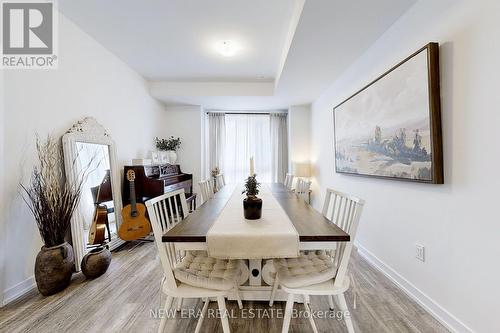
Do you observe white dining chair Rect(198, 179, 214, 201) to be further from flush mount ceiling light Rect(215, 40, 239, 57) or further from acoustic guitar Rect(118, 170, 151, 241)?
flush mount ceiling light Rect(215, 40, 239, 57)

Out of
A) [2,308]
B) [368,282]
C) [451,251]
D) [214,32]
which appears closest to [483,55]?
[451,251]

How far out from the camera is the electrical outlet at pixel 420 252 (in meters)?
1.79

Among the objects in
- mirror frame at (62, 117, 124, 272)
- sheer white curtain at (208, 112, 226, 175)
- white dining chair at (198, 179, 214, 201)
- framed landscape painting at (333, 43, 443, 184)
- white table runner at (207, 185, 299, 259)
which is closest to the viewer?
white table runner at (207, 185, 299, 259)

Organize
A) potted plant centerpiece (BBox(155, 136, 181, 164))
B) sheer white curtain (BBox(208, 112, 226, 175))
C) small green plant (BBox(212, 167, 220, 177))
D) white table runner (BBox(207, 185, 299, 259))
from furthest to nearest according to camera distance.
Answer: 1. sheer white curtain (BBox(208, 112, 226, 175))
2. small green plant (BBox(212, 167, 220, 177))
3. potted plant centerpiece (BBox(155, 136, 181, 164))
4. white table runner (BBox(207, 185, 299, 259))

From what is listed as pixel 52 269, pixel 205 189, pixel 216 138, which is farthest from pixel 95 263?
pixel 216 138

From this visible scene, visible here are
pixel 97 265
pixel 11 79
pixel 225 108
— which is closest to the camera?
pixel 11 79

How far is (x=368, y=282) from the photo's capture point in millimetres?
2125

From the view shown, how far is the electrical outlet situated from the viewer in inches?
70.5

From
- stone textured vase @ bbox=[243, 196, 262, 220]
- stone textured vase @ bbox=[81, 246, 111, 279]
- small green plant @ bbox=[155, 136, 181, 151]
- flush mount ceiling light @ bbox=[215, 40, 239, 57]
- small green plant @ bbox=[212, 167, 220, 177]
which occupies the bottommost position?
stone textured vase @ bbox=[81, 246, 111, 279]

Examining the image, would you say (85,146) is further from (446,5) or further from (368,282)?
(446,5)

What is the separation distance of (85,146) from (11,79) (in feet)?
2.88

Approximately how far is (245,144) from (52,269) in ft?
13.7

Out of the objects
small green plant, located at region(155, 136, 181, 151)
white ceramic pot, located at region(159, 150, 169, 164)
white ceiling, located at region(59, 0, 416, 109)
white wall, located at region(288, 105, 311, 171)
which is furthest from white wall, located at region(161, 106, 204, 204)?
white wall, located at region(288, 105, 311, 171)

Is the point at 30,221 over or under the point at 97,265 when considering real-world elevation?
over
